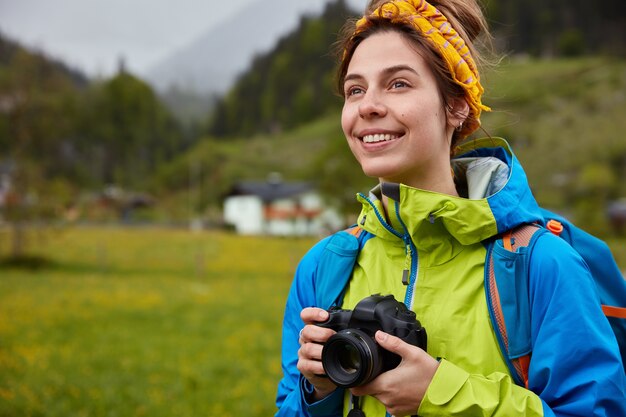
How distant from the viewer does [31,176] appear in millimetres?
28250

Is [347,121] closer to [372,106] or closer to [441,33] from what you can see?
[372,106]

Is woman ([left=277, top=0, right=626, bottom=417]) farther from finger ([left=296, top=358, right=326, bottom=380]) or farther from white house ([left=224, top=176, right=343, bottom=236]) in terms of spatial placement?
white house ([left=224, top=176, right=343, bottom=236])

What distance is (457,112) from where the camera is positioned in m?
2.09

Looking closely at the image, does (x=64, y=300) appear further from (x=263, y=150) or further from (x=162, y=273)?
Answer: (x=263, y=150)

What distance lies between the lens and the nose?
6.48 feet

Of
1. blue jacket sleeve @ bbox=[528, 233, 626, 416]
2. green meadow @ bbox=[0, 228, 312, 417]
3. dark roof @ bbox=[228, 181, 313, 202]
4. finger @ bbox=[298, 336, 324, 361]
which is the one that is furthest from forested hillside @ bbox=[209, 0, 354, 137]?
blue jacket sleeve @ bbox=[528, 233, 626, 416]

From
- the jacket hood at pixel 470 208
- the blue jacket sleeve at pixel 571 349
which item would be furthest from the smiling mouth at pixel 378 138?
the blue jacket sleeve at pixel 571 349

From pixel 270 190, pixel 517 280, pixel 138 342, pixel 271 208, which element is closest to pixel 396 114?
pixel 517 280

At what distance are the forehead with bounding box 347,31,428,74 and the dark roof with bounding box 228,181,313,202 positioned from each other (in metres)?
68.0

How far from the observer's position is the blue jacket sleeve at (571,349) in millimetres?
1655

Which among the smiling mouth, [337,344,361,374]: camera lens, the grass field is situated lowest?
the grass field

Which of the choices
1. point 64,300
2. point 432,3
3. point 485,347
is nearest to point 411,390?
point 485,347

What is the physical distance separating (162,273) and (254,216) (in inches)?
1756

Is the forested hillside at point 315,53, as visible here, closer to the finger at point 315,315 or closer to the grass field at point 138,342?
the grass field at point 138,342
